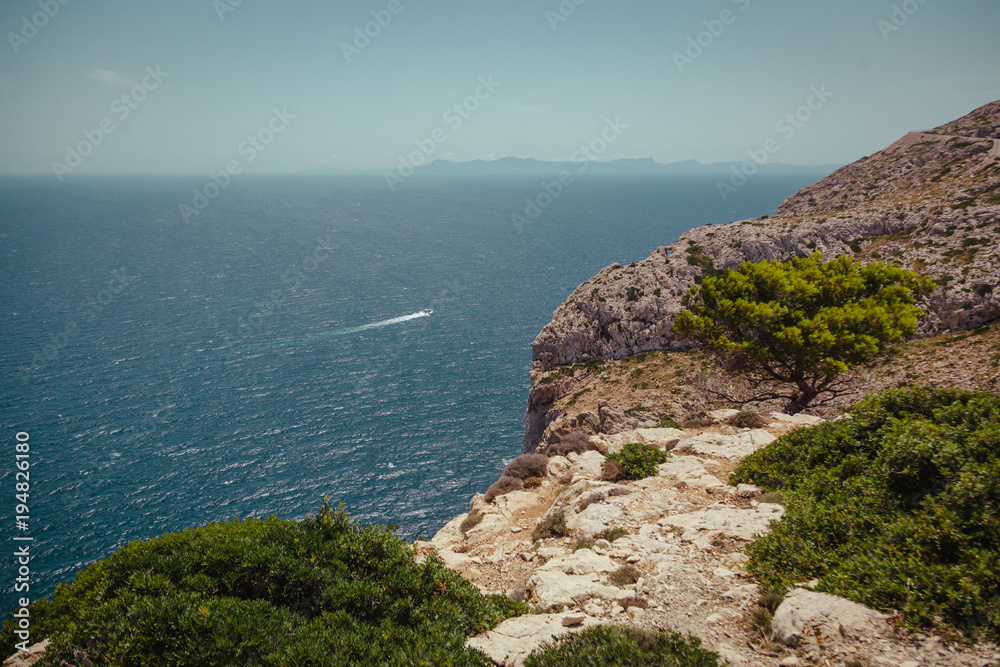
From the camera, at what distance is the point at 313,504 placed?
55594 mm

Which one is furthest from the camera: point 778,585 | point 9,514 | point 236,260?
point 236,260

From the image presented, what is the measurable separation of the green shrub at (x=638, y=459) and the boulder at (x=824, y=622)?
1002 centimetres

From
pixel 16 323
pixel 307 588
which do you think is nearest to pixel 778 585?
pixel 307 588

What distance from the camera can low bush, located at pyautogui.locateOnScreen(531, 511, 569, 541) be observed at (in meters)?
15.6

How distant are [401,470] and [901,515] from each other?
193 ft

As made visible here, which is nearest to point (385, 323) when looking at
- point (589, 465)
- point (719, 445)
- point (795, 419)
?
point (589, 465)

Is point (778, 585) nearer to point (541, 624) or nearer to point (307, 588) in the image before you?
point (541, 624)

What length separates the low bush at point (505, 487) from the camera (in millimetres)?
22312

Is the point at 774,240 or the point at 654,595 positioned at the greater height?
the point at 774,240

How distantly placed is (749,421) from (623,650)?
18.4 metres

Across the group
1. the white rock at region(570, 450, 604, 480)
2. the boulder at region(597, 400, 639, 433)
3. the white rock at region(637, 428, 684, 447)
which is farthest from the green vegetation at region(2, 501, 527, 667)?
the boulder at region(597, 400, 639, 433)

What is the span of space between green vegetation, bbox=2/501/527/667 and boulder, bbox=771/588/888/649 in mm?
5437

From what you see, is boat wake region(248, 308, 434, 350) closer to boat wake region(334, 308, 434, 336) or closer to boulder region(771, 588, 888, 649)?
boat wake region(334, 308, 434, 336)

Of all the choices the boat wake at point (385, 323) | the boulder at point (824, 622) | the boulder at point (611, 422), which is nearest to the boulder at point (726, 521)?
the boulder at point (824, 622)
